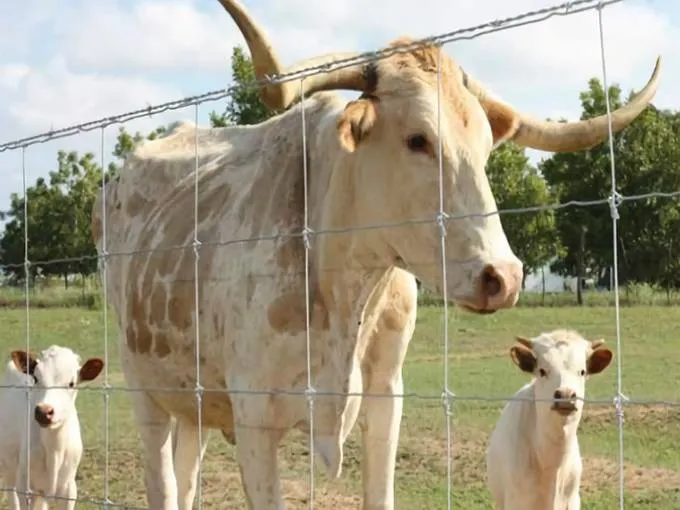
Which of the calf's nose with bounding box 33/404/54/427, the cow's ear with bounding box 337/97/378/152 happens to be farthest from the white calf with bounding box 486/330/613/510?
the cow's ear with bounding box 337/97/378/152

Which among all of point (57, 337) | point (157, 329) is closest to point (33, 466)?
point (157, 329)

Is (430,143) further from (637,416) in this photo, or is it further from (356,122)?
(637,416)

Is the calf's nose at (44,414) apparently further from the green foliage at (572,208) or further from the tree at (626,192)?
the tree at (626,192)

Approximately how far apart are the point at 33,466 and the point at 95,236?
248 cm

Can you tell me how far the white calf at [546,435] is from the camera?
24.1 ft

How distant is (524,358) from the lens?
7.54 meters

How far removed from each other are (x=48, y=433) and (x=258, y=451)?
4453 millimetres

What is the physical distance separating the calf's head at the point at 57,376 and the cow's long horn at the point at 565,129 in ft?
14.5

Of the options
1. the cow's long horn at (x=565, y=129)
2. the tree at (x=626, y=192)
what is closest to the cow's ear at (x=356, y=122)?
the cow's long horn at (x=565, y=129)

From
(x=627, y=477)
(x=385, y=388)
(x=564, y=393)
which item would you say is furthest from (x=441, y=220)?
(x=627, y=477)

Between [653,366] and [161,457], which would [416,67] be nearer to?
[161,457]

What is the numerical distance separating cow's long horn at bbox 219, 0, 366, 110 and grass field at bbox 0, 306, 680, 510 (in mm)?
5121

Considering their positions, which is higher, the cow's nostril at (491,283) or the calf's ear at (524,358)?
the cow's nostril at (491,283)

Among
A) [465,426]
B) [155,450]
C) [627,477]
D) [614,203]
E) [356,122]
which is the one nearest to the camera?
[614,203]
